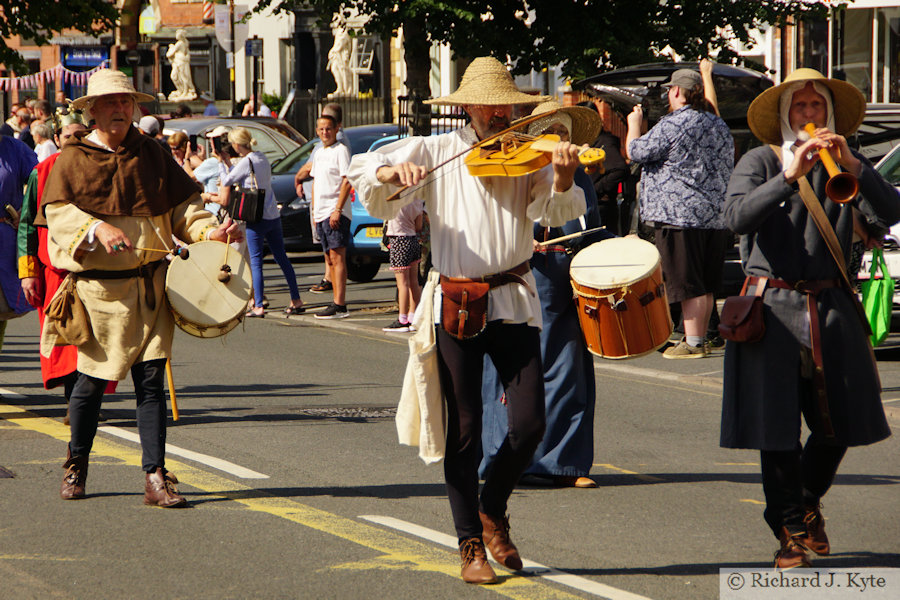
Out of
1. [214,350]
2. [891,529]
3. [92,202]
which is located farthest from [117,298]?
[214,350]

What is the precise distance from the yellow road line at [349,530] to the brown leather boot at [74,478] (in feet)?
1.83

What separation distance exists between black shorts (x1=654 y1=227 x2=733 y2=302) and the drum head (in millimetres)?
4502

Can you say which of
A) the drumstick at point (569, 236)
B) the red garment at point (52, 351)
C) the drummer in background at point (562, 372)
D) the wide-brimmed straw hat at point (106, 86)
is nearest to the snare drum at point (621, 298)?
the drumstick at point (569, 236)

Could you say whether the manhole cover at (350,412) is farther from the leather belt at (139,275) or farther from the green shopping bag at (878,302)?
the green shopping bag at (878,302)

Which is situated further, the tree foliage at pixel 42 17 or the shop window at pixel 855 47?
the shop window at pixel 855 47

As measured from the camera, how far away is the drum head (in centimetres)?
Result: 639

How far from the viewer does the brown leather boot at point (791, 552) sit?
5.41 m

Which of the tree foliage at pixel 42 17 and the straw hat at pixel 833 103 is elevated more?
the tree foliage at pixel 42 17

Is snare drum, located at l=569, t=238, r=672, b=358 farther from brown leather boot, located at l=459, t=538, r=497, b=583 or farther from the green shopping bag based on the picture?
brown leather boot, located at l=459, t=538, r=497, b=583

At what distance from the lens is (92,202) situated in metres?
6.61

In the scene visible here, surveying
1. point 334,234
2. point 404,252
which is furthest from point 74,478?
point 334,234

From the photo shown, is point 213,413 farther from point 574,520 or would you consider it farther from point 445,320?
point 445,320

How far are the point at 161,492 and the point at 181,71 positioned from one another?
4856 centimetres

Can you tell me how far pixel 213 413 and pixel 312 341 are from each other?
3731 millimetres
